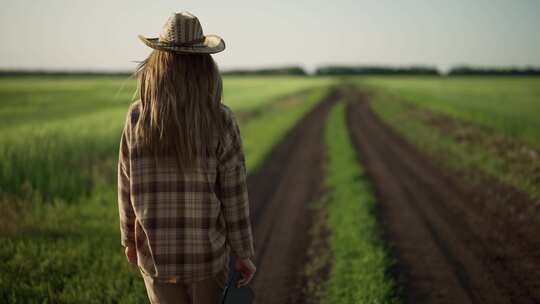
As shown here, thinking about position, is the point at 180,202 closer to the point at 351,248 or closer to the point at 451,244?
the point at 351,248

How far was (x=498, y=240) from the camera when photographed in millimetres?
5402

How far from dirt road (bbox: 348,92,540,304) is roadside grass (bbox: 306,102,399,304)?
0.24 meters

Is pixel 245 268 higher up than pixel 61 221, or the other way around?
pixel 245 268

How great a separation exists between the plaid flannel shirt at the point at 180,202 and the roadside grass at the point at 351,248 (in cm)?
259

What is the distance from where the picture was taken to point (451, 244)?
5.27 meters

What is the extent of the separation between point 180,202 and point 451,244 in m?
4.80

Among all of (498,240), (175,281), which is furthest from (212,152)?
(498,240)

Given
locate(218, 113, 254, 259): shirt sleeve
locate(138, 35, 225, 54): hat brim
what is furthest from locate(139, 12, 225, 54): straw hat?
locate(218, 113, 254, 259): shirt sleeve

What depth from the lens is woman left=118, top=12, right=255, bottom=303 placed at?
1698 mm

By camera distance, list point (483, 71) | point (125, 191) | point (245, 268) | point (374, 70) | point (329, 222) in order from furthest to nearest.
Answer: point (374, 70), point (483, 71), point (329, 222), point (245, 268), point (125, 191)

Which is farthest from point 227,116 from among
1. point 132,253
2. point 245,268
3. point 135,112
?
point 132,253

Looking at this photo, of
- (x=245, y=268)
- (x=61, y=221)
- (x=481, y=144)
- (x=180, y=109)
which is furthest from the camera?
(x=481, y=144)

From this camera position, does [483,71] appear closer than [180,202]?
No

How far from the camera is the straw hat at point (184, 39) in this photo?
1718mm
